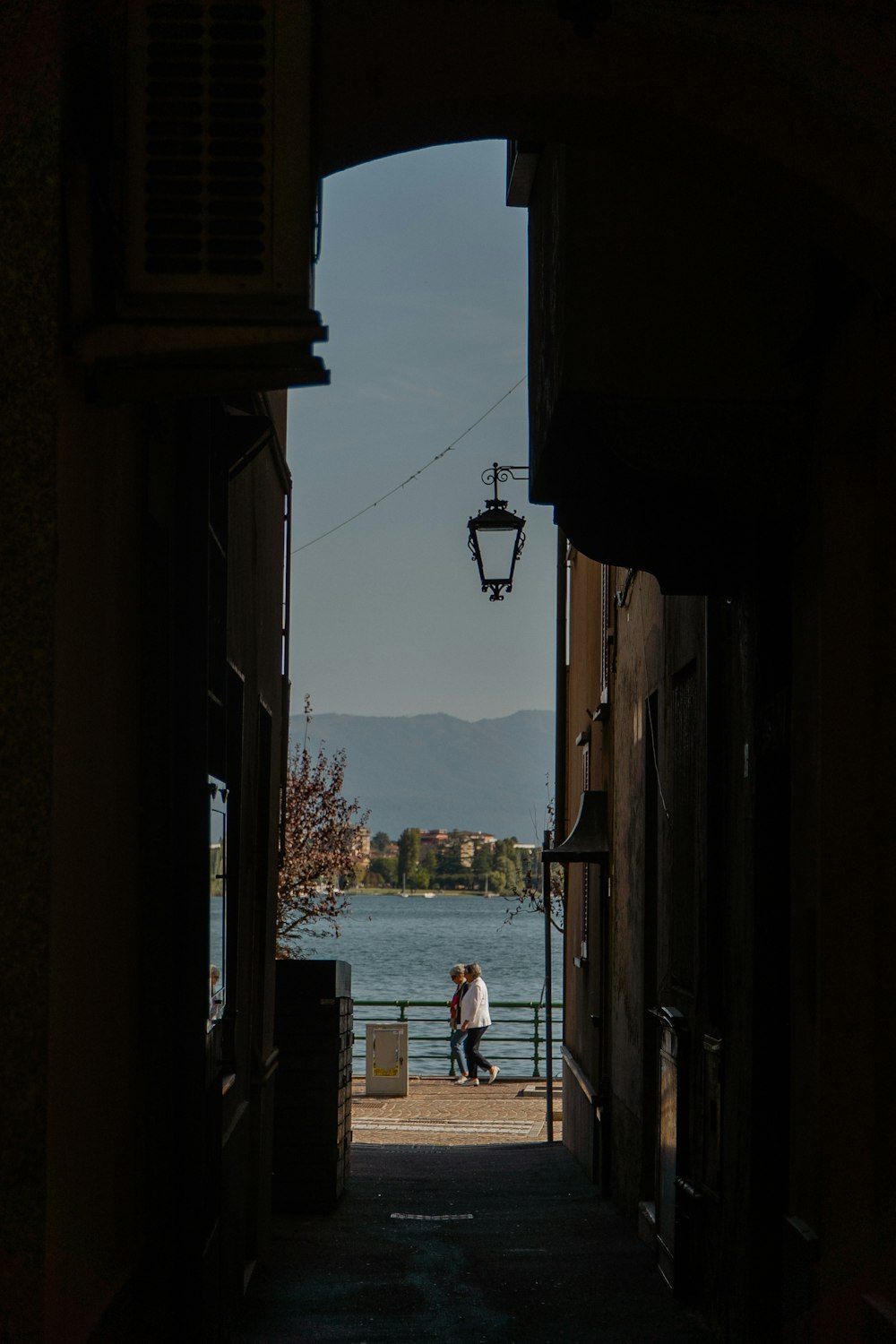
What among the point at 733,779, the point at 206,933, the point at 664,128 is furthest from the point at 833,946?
the point at 664,128

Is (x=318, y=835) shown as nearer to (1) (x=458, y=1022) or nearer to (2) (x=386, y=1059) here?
(1) (x=458, y=1022)

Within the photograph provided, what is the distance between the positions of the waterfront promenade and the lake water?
1914 mm

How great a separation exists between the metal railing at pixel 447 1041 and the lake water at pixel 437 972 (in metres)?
0.06

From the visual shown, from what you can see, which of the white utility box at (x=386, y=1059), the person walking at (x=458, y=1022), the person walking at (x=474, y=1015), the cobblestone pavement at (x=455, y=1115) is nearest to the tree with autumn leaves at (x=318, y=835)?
the person walking at (x=458, y=1022)

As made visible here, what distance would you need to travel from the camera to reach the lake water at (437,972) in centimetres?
3219

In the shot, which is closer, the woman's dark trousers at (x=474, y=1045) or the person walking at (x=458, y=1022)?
the woman's dark trousers at (x=474, y=1045)

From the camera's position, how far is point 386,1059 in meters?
19.8

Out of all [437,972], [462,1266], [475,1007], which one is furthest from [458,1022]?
[437,972]

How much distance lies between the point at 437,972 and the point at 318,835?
56149 millimetres

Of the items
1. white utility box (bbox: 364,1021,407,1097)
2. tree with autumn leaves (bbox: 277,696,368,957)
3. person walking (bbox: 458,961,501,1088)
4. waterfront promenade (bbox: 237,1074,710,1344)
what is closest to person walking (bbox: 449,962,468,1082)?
person walking (bbox: 458,961,501,1088)

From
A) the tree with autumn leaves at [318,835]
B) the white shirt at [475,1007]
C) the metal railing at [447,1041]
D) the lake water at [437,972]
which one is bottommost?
the lake water at [437,972]

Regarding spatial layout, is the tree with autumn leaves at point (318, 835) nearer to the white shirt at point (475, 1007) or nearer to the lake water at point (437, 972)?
the lake water at point (437, 972)

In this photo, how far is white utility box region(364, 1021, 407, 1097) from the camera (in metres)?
19.6

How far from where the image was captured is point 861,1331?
4488mm
